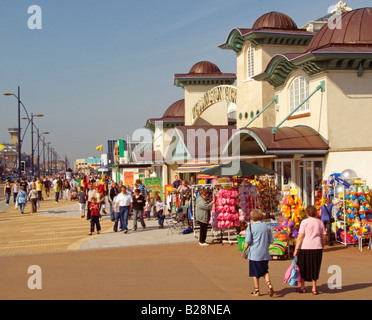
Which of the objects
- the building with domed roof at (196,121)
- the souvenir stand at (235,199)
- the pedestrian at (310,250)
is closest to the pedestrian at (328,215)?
the souvenir stand at (235,199)

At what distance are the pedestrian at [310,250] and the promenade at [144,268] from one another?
37 cm

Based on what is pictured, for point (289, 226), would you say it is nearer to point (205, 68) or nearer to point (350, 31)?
point (350, 31)

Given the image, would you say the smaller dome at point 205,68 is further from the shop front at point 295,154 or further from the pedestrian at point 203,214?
the pedestrian at point 203,214

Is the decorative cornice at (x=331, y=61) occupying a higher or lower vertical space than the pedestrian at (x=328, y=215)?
higher

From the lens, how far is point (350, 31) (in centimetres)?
1778

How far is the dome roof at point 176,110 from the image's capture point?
116 feet

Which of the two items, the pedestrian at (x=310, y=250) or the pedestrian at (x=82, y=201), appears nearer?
the pedestrian at (x=310, y=250)

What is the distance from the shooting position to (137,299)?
323 inches

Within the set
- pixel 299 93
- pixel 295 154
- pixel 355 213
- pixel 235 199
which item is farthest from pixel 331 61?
pixel 235 199

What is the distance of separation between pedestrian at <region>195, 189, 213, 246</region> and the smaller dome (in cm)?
1979

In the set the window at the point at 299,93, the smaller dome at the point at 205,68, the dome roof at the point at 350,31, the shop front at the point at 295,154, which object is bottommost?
the shop front at the point at 295,154

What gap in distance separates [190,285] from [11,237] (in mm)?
9889

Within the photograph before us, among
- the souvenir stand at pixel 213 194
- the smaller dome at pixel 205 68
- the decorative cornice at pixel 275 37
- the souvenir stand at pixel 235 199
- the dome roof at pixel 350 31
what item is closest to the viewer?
the souvenir stand at pixel 235 199
